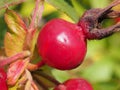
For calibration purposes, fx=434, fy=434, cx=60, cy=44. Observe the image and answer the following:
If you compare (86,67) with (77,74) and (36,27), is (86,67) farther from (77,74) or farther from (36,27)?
(36,27)

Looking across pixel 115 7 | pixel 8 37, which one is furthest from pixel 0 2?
pixel 115 7

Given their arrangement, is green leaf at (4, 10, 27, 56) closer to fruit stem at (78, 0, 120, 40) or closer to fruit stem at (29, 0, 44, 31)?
fruit stem at (29, 0, 44, 31)

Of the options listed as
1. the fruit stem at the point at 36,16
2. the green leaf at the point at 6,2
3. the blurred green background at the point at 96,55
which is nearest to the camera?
the fruit stem at the point at 36,16

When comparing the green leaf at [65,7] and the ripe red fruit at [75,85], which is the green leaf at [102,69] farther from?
the ripe red fruit at [75,85]

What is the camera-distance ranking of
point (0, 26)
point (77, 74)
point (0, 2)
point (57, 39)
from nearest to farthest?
1. point (57, 39)
2. point (0, 2)
3. point (0, 26)
4. point (77, 74)

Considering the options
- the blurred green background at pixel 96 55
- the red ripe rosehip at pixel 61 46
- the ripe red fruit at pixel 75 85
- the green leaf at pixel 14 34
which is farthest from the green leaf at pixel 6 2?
the blurred green background at pixel 96 55
